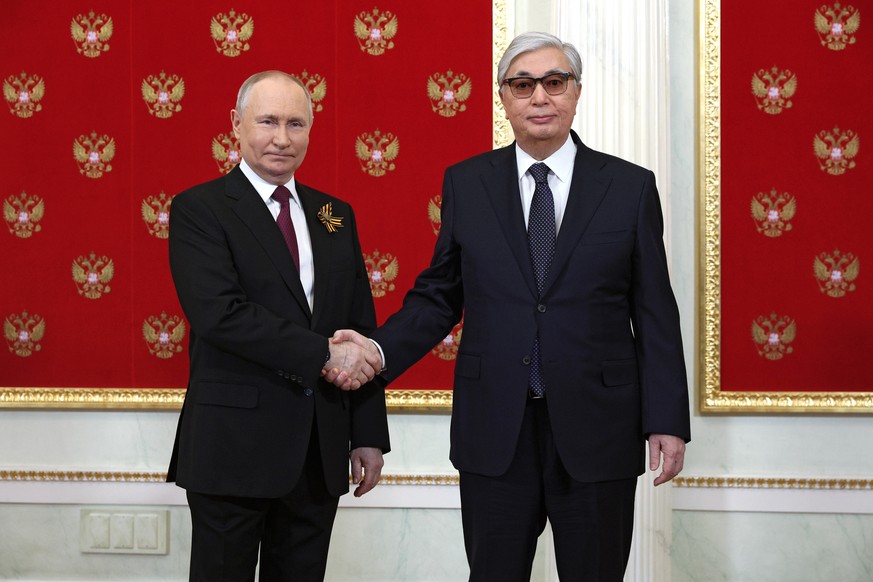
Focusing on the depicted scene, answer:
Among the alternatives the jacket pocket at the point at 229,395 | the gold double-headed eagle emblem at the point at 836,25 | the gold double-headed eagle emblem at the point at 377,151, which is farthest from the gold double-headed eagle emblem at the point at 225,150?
the gold double-headed eagle emblem at the point at 836,25

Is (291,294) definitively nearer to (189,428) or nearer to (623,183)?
(189,428)

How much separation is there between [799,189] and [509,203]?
170cm

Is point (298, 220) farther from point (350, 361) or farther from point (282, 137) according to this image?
point (350, 361)

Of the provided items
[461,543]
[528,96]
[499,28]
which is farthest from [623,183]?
[461,543]

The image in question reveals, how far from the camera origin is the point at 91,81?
10.8 feet

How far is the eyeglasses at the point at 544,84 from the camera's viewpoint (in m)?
1.90

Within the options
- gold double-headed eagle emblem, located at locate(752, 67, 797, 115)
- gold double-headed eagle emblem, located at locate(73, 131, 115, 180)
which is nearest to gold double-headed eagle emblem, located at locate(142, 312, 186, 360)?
gold double-headed eagle emblem, located at locate(73, 131, 115, 180)

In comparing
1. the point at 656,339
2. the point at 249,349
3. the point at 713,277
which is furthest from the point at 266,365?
the point at 713,277

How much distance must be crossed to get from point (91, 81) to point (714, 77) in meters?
2.17

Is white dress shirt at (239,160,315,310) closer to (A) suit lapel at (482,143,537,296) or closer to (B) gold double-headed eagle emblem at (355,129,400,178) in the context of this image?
(A) suit lapel at (482,143,537,296)

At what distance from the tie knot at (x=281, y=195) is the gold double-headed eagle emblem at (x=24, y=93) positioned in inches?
65.3

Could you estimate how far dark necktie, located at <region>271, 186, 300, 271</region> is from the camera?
204cm

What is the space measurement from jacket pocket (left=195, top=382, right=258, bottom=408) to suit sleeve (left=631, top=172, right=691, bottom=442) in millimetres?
806

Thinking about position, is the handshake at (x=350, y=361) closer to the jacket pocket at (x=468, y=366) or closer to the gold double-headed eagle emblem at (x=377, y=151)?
the jacket pocket at (x=468, y=366)
